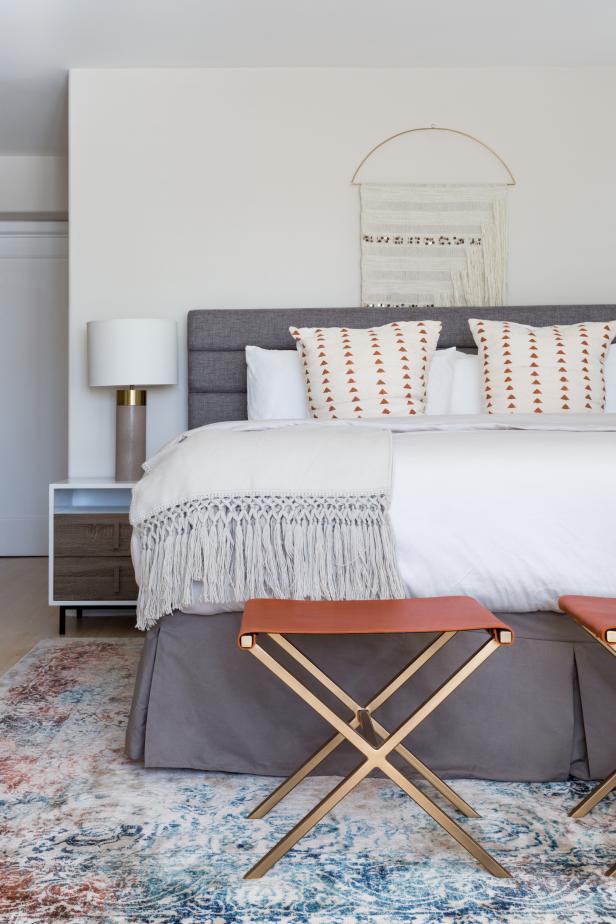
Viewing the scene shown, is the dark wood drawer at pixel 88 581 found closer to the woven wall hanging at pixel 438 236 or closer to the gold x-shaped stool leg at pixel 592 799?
the woven wall hanging at pixel 438 236

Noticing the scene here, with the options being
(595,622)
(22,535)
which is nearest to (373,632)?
(595,622)

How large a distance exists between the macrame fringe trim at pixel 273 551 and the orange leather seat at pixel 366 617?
0.20m

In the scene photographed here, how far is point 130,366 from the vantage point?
387 cm

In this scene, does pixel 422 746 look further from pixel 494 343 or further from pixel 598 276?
pixel 598 276

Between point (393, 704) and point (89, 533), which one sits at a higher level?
point (89, 533)

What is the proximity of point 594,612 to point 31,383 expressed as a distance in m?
4.96

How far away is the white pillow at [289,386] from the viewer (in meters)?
3.76

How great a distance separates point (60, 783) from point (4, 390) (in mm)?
4322

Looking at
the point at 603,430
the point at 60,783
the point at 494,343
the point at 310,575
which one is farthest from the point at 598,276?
the point at 60,783

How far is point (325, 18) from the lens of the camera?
372cm

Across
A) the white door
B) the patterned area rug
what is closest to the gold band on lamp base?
the patterned area rug

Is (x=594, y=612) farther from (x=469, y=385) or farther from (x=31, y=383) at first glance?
(x=31, y=383)

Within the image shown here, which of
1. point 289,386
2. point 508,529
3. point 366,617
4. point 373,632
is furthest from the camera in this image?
point 289,386

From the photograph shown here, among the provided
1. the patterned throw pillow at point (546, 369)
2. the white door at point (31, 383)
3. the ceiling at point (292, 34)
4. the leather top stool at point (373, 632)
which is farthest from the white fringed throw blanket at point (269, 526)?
the white door at point (31, 383)
